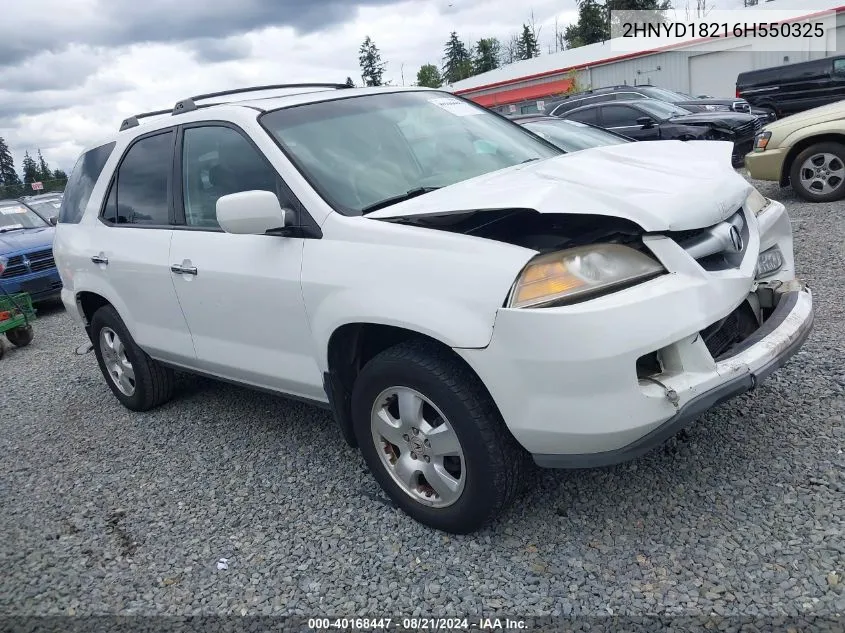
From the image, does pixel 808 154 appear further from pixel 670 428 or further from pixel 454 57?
pixel 454 57

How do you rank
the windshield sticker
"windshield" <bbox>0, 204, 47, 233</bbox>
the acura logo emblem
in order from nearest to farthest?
the acura logo emblem → the windshield sticker → "windshield" <bbox>0, 204, 47, 233</bbox>

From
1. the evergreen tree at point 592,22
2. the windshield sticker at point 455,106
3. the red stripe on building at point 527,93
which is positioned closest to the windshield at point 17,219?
the windshield sticker at point 455,106

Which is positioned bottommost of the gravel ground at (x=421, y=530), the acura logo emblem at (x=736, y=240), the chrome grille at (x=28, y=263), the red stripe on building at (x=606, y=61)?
the gravel ground at (x=421, y=530)

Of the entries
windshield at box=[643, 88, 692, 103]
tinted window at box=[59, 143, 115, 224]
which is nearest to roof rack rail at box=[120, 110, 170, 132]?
tinted window at box=[59, 143, 115, 224]

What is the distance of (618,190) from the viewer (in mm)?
2607

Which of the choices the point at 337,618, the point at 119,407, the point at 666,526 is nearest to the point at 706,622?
the point at 666,526

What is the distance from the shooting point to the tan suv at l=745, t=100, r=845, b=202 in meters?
8.20

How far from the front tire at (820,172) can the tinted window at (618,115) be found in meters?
5.66

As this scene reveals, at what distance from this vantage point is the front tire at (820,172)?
27.1 feet

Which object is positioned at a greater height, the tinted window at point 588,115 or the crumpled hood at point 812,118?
the tinted window at point 588,115

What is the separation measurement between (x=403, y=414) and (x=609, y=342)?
0.92 m

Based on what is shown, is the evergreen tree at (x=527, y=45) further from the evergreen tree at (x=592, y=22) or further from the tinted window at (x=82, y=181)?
the tinted window at (x=82, y=181)

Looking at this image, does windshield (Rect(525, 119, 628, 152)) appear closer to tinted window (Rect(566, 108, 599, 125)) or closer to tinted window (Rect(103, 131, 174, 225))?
tinted window (Rect(103, 131, 174, 225))

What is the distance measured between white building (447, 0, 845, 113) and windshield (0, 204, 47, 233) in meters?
21.2
